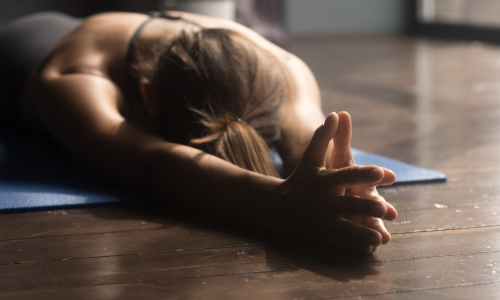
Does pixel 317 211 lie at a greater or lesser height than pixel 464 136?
greater

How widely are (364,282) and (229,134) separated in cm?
39

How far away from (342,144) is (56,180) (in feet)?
2.38

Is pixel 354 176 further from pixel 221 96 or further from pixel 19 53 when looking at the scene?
pixel 19 53

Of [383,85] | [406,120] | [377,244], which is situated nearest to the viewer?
[377,244]

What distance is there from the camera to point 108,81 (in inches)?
58.6

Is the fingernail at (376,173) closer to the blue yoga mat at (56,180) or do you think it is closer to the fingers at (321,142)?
Result: the fingers at (321,142)

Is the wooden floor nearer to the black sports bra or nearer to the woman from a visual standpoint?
the woman

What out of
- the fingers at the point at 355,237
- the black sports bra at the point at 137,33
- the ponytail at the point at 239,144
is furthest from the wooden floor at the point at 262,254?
the black sports bra at the point at 137,33

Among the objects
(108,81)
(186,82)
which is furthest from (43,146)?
(186,82)

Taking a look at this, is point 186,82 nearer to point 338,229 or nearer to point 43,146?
point 338,229

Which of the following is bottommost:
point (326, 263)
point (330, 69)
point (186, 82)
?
point (330, 69)

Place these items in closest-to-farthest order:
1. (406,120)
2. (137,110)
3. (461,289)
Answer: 1. (461,289)
2. (137,110)
3. (406,120)

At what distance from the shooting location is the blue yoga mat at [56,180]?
127cm

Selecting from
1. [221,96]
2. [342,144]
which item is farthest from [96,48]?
[342,144]
